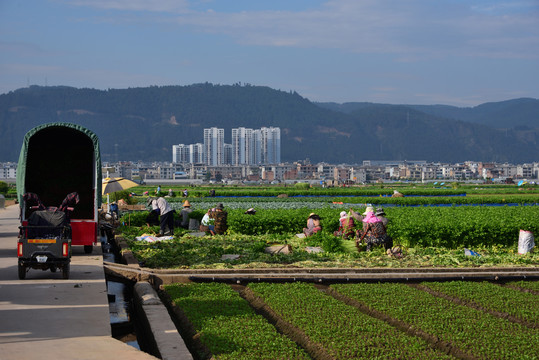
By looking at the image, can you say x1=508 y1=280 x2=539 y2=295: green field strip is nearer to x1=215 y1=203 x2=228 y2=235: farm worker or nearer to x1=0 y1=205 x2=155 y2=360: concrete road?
x1=0 y1=205 x2=155 y2=360: concrete road

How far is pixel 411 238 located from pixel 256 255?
5.82m

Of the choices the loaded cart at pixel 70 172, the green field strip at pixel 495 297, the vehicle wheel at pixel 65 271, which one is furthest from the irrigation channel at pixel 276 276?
the loaded cart at pixel 70 172

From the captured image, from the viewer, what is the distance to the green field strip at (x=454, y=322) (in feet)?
28.4

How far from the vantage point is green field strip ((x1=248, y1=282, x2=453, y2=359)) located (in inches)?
331

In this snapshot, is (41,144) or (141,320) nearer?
(141,320)

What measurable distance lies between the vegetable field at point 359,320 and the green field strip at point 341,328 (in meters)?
0.01

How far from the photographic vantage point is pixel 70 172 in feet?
61.4

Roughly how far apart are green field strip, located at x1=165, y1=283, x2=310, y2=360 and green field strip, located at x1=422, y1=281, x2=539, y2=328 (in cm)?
374

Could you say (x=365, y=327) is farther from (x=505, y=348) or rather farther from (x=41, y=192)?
(x=41, y=192)

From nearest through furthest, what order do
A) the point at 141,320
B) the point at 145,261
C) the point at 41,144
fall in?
the point at 141,320 < the point at 145,261 < the point at 41,144

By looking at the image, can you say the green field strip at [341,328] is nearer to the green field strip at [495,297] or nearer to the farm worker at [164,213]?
the green field strip at [495,297]

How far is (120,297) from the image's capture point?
13.9m

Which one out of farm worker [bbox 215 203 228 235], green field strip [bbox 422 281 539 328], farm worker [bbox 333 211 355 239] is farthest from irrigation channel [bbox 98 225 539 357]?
farm worker [bbox 215 203 228 235]

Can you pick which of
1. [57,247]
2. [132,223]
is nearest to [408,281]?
[57,247]
